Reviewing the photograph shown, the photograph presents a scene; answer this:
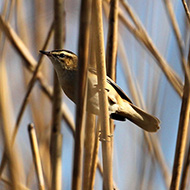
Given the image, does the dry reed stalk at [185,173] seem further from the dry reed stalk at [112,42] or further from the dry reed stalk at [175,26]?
the dry reed stalk at [175,26]

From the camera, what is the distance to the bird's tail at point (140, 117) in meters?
1.83

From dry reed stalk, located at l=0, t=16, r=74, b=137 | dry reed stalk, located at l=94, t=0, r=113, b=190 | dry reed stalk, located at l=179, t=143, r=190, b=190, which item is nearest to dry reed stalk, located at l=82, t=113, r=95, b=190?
dry reed stalk, located at l=94, t=0, r=113, b=190

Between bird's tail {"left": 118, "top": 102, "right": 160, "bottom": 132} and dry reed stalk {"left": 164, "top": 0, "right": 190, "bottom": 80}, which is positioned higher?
dry reed stalk {"left": 164, "top": 0, "right": 190, "bottom": 80}

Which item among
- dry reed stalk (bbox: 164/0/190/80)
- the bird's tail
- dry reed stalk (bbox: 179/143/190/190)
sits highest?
dry reed stalk (bbox: 164/0/190/80)

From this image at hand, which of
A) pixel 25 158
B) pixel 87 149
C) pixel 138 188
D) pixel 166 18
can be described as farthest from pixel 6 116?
pixel 166 18

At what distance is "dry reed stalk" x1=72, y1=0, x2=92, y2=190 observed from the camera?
3.10ft

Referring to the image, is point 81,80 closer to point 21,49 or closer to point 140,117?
point 21,49

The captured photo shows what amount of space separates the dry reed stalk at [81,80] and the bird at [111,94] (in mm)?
718

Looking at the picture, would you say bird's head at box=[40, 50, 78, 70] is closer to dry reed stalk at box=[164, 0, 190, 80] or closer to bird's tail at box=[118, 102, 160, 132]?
bird's tail at box=[118, 102, 160, 132]

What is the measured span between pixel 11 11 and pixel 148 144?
89cm

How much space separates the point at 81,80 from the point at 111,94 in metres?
1.01

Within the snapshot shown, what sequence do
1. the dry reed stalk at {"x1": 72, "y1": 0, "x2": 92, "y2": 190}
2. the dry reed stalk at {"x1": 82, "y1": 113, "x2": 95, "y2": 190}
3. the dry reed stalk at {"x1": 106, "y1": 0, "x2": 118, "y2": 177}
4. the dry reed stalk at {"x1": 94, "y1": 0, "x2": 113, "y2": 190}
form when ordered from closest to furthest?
1. the dry reed stalk at {"x1": 72, "y1": 0, "x2": 92, "y2": 190}
2. the dry reed stalk at {"x1": 94, "y1": 0, "x2": 113, "y2": 190}
3. the dry reed stalk at {"x1": 82, "y1": 113, "x2": 95, "y2": 190}
4. the dry reed stalk at {"x1": 106, "y1": 0, "x2": 118, "y2": 177}

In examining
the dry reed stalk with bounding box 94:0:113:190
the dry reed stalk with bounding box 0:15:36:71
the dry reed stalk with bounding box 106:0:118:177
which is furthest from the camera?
the dry reed stalk with bounding box 0:15:36:71

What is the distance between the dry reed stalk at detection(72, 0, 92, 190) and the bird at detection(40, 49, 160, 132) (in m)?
0.72
